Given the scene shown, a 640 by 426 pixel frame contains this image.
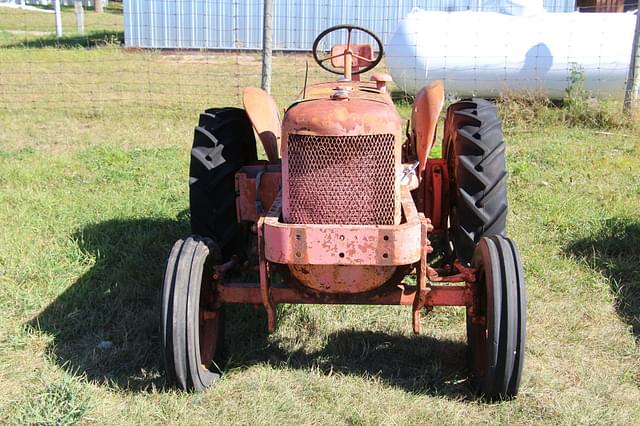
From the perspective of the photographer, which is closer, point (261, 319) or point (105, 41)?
point (261, 319)

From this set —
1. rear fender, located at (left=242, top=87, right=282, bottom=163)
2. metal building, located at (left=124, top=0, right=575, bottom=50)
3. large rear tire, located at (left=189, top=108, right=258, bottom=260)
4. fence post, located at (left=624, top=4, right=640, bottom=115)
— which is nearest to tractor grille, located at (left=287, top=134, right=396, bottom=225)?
rear fender, located at (left=242, top=87, right=282, bottom=163)

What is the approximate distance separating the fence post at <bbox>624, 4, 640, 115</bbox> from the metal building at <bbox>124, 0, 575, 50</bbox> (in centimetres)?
897

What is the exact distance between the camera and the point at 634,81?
825cm

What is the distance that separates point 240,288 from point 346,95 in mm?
1032

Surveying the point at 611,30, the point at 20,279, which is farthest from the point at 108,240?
the point at 611,30

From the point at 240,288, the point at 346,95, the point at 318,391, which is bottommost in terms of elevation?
the point at 318,391

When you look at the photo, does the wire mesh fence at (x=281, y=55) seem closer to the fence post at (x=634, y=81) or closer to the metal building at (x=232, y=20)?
the metal building at (x=232, y=20)

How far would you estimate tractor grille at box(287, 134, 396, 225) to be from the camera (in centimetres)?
305

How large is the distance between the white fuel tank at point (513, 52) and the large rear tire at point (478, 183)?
19.6 ft

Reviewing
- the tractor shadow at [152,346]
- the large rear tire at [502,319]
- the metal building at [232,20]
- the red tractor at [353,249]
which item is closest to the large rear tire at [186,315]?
the red tractor at [353,249]

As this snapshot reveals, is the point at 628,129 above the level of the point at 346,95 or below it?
below

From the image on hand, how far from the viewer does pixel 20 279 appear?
175 inches

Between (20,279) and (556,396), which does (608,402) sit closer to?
(556,396)

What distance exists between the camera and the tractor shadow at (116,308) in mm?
3582
